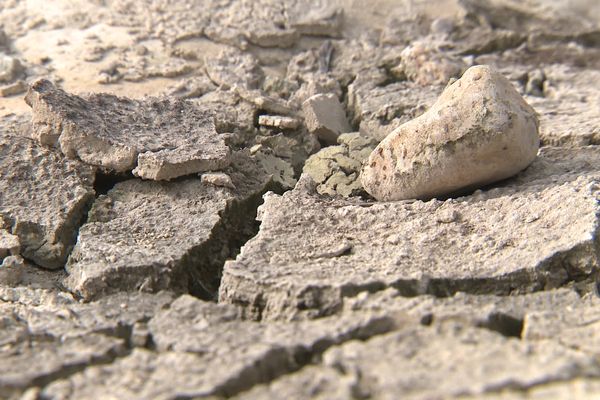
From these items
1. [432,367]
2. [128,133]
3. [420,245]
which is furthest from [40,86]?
A: [432,367]

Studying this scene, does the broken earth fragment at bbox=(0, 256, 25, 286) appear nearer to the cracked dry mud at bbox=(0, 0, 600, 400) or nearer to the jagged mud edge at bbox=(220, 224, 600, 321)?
the cracked dry mud at bbox=(0, 0, 600, 400)

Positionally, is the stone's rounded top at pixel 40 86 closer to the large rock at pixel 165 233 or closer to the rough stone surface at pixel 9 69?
the large rock at pixel 165 233

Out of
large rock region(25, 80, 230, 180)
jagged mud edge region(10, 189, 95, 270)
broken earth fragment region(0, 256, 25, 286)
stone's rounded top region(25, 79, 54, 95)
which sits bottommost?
broken earth fragment region(0, 256, 25, 286)

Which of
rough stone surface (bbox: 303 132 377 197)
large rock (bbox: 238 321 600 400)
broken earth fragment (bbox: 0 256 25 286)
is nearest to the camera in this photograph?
large rock (bbox: 238 321 600 400)

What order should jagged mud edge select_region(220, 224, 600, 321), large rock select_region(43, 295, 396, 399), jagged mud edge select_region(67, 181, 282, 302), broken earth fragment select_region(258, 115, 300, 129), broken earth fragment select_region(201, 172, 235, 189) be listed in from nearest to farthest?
large rock select_region(43, 295, 396, 399)
jagged mud edge select_region(220, 224, 600, 321)
jagged mud edge select_region(67, 181, 282, 302)
broken earth fragment select_region(201, 172, 235, 189)
broken earth fragment select_region(258, 115, 300, 129)

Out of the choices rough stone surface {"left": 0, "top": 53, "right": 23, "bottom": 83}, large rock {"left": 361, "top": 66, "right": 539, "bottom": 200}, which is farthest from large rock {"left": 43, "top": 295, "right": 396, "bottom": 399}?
rough stone surface {"left": 0, "top": 53, "right": 23, "bottom": 83}

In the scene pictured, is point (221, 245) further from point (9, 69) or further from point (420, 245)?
point (9, 69)

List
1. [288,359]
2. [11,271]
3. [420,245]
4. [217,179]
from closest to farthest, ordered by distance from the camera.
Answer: [288,359], [420,245], [11,271], [217,179]

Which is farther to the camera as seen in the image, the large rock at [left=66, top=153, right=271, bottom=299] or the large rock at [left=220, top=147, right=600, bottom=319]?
the large rock at [left=66, top=153, right=271, bottom=299]

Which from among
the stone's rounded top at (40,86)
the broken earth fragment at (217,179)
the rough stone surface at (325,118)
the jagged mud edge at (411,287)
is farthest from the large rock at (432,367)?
the stone's rounded top at (40,86)
